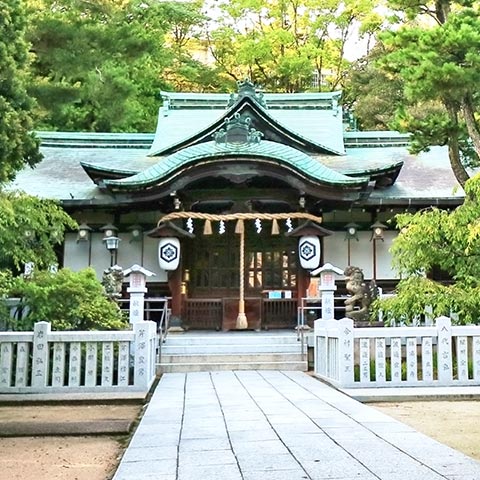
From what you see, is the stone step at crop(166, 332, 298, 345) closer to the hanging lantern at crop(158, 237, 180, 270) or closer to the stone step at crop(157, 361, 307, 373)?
the stone step at crop(157, 361, 307, 373)

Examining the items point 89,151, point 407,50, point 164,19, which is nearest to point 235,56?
point 164,19

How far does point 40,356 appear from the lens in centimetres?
764

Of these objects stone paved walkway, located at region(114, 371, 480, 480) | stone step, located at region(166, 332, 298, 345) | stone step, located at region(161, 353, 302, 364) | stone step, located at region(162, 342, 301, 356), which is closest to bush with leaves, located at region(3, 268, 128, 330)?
stone step, located at region(161, 353, 302, 364)

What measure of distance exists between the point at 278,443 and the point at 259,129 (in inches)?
483

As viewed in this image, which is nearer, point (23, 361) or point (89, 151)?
point (23, 361)

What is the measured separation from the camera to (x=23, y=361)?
761cm

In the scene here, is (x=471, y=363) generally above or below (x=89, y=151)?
below

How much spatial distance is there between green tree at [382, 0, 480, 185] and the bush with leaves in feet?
20.6

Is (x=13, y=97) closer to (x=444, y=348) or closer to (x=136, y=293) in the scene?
(x=136, y=293)

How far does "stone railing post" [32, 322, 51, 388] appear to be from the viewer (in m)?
7.60

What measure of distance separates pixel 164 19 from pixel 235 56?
4.51 metres

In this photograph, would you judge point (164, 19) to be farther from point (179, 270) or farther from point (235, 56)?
point (179, 270)

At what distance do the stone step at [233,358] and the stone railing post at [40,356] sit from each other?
287 cm

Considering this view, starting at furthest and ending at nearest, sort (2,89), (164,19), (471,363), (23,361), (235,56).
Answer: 1. (235,56)
2. (164,19)
3. (471,363)
4. (23,361)
5. (2,89)
